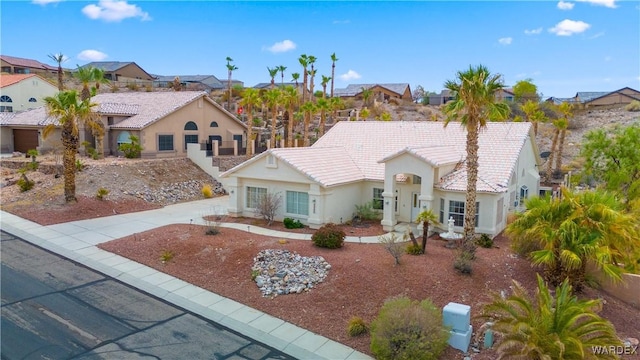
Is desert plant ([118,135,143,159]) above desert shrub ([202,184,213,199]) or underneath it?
above

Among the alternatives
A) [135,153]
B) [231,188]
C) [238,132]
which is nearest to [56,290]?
[231,188]

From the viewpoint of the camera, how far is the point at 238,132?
48094mm

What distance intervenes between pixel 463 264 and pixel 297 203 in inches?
426

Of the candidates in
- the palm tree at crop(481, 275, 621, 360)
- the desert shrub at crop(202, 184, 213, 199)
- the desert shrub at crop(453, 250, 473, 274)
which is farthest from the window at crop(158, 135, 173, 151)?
the palm tree at crop(481, 275, 621, 360)

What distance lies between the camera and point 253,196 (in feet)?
87.0

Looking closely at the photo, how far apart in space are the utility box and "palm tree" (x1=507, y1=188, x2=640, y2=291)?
4.11 metres

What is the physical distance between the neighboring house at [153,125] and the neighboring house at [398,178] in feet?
55.5

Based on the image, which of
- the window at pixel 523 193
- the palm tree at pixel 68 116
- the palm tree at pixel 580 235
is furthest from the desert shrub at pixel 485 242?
the palm tree at pixel 68 116

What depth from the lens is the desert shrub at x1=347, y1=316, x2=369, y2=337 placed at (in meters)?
13.3

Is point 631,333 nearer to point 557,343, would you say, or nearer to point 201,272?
point 557,343

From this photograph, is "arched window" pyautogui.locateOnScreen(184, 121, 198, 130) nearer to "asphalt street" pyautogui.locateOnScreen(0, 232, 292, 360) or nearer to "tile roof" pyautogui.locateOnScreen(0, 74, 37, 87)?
"tile roof" pyautogui.locateOnScreen(0, 74, 37, 87)

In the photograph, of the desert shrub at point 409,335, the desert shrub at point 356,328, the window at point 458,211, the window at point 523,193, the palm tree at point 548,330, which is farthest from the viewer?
the window at point 523,193

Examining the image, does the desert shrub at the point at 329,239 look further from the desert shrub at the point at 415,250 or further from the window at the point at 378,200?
the window at the point at 378,200

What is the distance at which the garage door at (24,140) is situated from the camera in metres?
43.2
